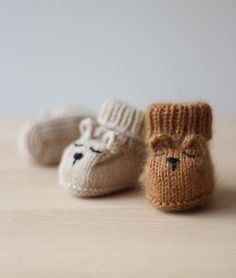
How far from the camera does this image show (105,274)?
1.65 ft

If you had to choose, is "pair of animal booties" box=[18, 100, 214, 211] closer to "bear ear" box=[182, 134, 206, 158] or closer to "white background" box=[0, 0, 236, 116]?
"bear ear" box=[182, 134, 206, 158]

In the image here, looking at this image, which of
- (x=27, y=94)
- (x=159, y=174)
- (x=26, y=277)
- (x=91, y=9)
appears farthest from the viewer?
(x=27, y=94)

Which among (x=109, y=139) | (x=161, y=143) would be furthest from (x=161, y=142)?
(x=109, y=139)

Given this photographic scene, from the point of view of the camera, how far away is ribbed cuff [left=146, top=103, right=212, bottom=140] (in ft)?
2.15

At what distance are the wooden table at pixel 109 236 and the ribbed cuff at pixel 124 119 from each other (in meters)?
0.10

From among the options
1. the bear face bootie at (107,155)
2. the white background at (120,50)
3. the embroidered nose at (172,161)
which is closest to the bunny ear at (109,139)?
the bear face bootie at (107,155)

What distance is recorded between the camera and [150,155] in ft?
2.21

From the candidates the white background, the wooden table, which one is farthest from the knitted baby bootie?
the white background

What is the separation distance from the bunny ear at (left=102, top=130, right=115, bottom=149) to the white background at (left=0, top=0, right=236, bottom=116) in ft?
1.70

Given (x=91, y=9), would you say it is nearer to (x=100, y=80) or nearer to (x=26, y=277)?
(x=100, y=80)

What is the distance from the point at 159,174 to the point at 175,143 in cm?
5

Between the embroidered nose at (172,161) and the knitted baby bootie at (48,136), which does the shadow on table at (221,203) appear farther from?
the knitted baby bootie at (48,136)

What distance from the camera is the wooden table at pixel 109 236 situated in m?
0.51

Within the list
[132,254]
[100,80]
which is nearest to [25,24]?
[100,80]
